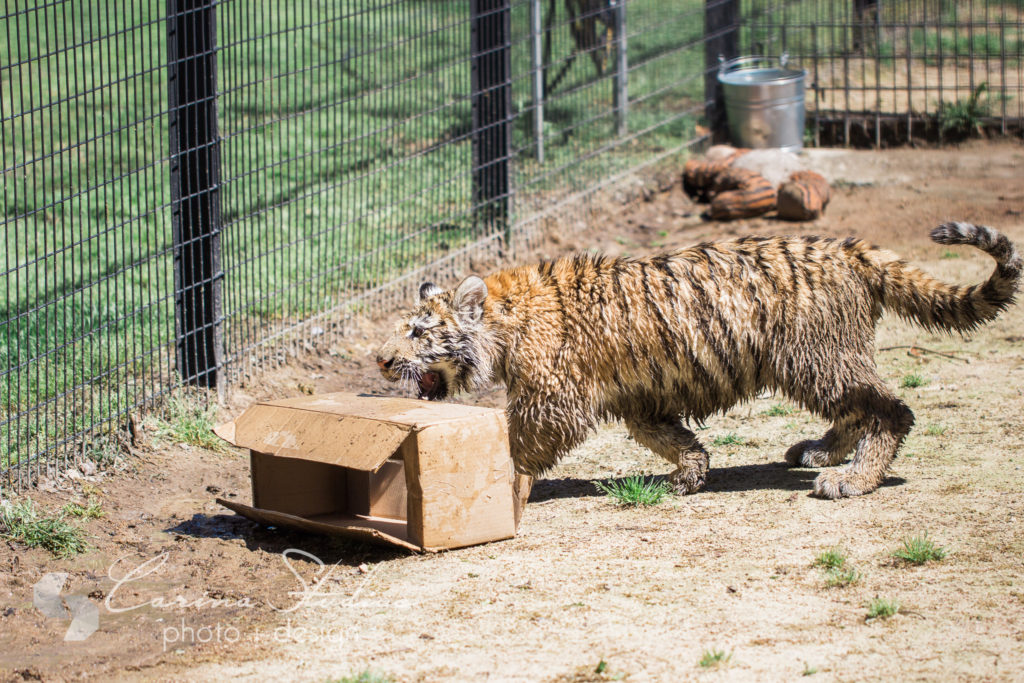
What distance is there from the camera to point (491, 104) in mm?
9859

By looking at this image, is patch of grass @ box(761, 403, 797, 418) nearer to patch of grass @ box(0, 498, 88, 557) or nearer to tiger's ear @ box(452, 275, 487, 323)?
tiger's ear @ box(452, 275, 487, 323)

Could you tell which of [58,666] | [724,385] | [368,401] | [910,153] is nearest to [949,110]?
[910,153]

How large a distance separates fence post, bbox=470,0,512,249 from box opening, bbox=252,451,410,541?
433 cm

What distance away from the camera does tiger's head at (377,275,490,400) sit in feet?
19.8

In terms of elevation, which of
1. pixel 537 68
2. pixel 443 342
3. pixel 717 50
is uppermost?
pixel 717 50

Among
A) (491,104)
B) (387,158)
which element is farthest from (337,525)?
(491,104)

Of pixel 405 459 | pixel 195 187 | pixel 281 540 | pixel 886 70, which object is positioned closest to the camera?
pixel 405 459

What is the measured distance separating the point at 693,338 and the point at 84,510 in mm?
3308

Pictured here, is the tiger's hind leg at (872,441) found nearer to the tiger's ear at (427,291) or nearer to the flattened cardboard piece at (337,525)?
the flattened cardboard piece at (337,525)

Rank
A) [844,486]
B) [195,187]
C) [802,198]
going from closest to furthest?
[844,486] → [195,187] → [802,198]

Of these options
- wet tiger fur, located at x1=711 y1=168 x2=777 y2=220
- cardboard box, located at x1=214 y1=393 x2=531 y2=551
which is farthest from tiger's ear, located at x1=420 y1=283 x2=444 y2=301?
wet tiger fur, located at x1=711 y1=168 x2=777 y2=220

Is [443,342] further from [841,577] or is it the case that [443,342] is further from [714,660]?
[714,660]

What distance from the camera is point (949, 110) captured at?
13617 mm

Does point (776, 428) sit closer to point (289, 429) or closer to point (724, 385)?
point (724, 385)
